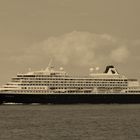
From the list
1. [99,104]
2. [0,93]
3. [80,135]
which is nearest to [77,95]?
[99,104]

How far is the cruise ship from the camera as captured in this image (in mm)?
114312

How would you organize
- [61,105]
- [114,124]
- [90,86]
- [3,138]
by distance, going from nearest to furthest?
[3,138] < [114,124] < [61,105] < [90,86]

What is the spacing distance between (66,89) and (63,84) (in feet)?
4.24

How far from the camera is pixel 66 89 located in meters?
117

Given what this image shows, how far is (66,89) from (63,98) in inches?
118

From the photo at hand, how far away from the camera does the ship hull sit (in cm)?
11356

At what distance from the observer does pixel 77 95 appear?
116m

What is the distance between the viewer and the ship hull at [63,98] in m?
114

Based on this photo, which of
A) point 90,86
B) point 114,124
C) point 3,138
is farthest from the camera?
point 90,86

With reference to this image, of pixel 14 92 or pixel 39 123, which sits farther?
pixel 14 92

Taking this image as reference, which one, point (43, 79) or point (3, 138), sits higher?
point (43, 79)

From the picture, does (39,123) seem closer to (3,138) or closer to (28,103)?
(3,138)

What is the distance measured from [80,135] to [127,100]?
223ft

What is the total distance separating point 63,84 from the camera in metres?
118
